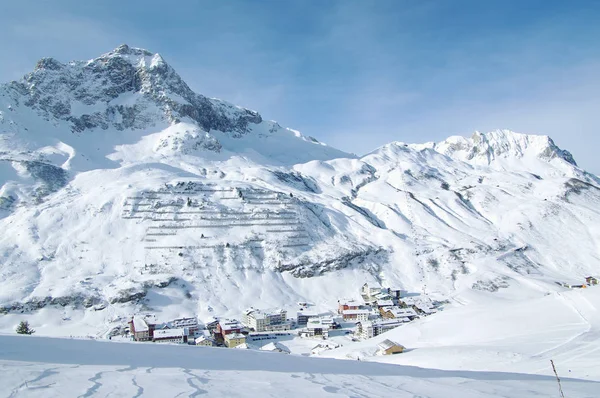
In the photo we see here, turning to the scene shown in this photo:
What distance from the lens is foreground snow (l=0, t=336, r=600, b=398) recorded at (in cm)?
951

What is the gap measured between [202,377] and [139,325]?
4724 cm

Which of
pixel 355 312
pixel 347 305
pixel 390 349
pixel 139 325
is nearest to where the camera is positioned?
pixel 390 349

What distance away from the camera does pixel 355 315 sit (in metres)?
65.9

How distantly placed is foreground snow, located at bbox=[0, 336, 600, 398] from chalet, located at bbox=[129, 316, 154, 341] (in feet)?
120

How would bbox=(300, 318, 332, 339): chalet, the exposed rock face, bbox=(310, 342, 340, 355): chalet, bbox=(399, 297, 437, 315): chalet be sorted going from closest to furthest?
1. bbox=(310, 342, 340, 355): chalet
2. bbox=(300, 318, 332, 339): chalet
3. bbox=(399, 297, 437, 315): chalet
4. the exposed rock face

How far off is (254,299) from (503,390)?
6137 centimetres

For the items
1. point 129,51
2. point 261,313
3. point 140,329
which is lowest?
point 140,329

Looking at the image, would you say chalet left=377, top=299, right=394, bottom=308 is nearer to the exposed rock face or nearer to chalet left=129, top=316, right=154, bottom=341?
chalet left=129, top=316, right=154, bottom=341

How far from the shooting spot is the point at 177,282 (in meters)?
71.3

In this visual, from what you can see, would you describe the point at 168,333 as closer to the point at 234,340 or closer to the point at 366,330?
the point at 234,340

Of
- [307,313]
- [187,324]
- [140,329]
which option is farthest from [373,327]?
[140,329]

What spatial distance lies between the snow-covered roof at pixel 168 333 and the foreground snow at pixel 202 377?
35.3m

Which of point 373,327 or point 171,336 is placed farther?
point 373,327

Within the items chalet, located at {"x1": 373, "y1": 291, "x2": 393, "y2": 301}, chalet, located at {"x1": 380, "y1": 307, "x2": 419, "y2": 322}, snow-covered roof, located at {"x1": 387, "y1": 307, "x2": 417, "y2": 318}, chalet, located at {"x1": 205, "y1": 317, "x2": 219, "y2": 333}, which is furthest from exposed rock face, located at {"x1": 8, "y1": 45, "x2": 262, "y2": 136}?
snow-covered roof, located at {"x1": 387, "y1": 307, "x2": 417, "y2": 318}
